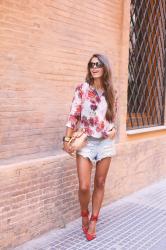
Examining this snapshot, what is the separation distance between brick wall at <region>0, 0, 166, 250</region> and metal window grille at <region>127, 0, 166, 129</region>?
127 centimetres

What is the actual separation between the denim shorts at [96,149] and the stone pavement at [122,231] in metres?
0.89

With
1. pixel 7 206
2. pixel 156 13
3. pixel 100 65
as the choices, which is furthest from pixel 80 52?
pixel 156 13

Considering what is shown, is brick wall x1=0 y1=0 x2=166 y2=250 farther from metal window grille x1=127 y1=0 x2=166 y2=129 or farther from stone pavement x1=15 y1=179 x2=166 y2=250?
metal window grille x1=127 y1=0 x2=166 y2=129

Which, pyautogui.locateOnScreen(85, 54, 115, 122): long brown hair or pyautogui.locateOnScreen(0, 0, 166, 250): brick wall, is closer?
pyautogui.locateOnScreen(0, 0, 166, 250): brick wall

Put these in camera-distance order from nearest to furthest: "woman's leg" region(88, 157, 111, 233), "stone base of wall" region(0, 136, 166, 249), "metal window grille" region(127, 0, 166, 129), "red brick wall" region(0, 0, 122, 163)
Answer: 1. "stone base of wall" region(0, 136, 166, 249)
2. "red brick wall" region(0, 0, 122, 163)
3. "woman's leg" region(88, 157, 111, 233)
4. "metal window grille" region(127, 0, 166, 129)

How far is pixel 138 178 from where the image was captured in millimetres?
6707

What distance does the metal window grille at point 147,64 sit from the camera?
6.90 m

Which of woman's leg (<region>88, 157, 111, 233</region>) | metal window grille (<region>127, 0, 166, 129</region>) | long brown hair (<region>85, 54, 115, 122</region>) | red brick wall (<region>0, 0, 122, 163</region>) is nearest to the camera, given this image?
red brick wall (<region>0, 0, 122, 163</region>)

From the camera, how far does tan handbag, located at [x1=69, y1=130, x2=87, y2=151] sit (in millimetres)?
4168

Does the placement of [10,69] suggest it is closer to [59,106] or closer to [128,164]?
[59,106]

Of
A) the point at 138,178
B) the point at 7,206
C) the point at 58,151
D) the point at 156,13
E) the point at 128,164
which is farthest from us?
the point at 156,13

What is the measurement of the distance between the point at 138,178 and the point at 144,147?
0.53 metres

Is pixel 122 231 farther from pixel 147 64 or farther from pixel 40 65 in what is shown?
pixel 147 64

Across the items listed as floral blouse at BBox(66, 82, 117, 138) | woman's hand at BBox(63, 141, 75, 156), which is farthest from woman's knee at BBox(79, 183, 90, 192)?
floral blouse at BBox(66, 82, 117, 138)
